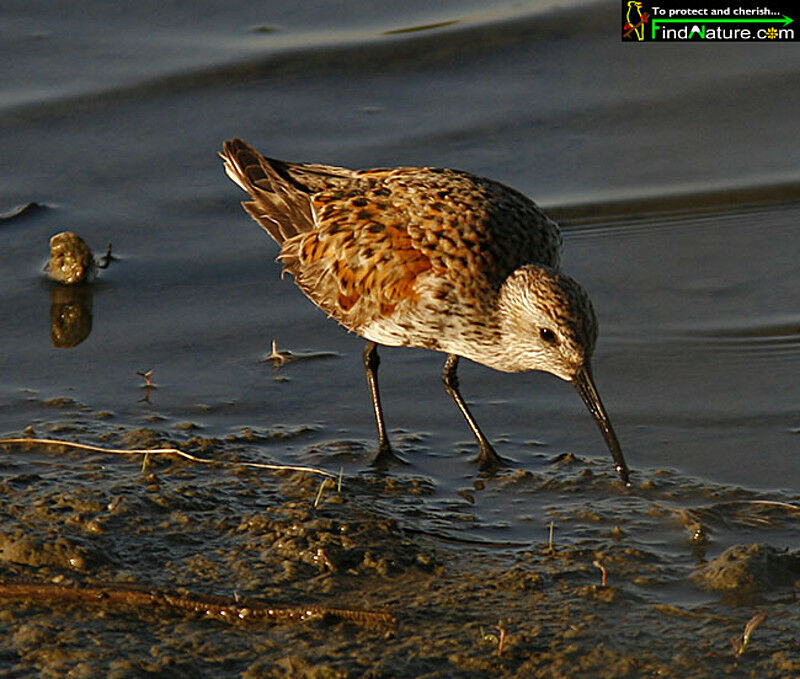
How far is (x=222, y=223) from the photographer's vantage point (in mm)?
8586

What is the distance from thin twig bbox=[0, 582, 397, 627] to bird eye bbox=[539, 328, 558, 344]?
171cm

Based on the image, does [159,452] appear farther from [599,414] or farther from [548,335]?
[599,414]

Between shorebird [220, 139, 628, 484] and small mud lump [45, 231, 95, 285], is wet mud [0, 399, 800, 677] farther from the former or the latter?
small mud lump [45, 231, 95, 285]

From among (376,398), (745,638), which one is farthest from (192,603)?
(376,398)


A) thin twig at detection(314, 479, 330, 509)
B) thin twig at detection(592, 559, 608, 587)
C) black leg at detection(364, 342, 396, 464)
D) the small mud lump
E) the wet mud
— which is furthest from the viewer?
the small mud lump

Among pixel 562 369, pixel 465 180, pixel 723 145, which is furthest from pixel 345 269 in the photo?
pixel 723 145

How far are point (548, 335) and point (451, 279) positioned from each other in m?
0.56

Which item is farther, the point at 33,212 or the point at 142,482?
the point at 33,212

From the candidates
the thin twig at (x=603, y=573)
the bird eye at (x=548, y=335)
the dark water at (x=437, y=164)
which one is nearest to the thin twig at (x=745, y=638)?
the dark water at (x=437, y=164)

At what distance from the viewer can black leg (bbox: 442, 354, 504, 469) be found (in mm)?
6293

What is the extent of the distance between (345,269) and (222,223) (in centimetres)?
203

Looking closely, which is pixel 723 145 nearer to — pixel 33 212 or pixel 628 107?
pixel 628 107

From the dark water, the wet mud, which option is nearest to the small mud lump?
the dark water

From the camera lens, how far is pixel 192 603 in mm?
4809
